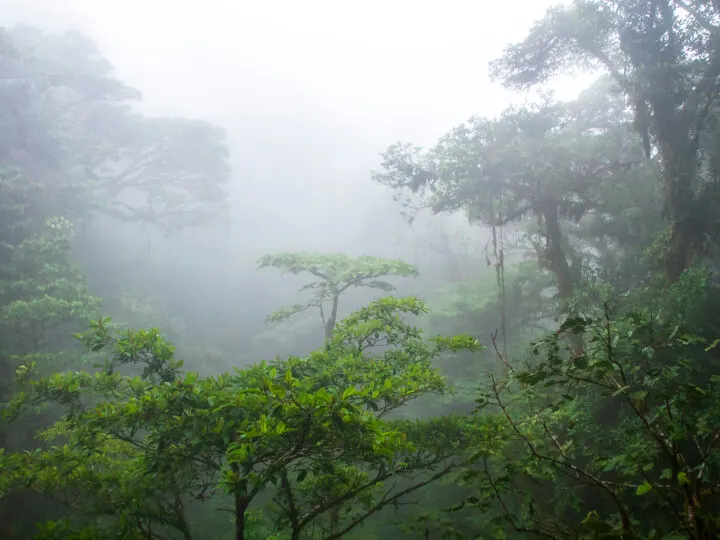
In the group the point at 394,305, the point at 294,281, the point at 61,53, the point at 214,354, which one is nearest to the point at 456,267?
the point at 214,354

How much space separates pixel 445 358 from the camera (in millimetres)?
13844

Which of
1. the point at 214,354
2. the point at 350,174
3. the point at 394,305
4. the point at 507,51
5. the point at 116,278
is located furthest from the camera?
the point at 350,174

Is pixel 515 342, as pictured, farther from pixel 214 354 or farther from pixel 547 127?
pixel 214 354

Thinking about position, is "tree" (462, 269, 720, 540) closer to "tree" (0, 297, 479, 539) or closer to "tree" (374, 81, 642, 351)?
"tree" (0, 297, 479, 539)

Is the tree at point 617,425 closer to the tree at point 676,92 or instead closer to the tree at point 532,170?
the tree at point 676,92

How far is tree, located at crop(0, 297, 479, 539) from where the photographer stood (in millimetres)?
2682

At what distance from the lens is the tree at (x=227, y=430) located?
8.80 ft

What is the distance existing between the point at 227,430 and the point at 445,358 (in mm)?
11659

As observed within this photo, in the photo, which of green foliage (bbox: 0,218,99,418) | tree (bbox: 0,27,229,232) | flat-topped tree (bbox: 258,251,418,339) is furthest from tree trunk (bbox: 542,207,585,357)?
tree (bbox: 0,27,229,232)

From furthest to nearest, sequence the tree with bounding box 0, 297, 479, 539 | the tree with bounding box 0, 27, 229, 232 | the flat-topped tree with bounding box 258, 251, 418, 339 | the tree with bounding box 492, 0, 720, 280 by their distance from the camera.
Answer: the tree with bounding box 0, 27, 229, 232 → the flat-topped tree with bounding box 258, 251, 418, 339 → the tree with bounding box 492, 0, 720, 280 → the tree with bounding box 0, 297, 479, 539

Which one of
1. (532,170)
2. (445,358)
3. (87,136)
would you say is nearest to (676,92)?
(532,170)

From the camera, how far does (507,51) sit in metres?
9.65

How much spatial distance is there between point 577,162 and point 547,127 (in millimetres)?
1097

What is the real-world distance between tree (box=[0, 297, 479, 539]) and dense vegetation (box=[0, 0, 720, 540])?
0.03m
